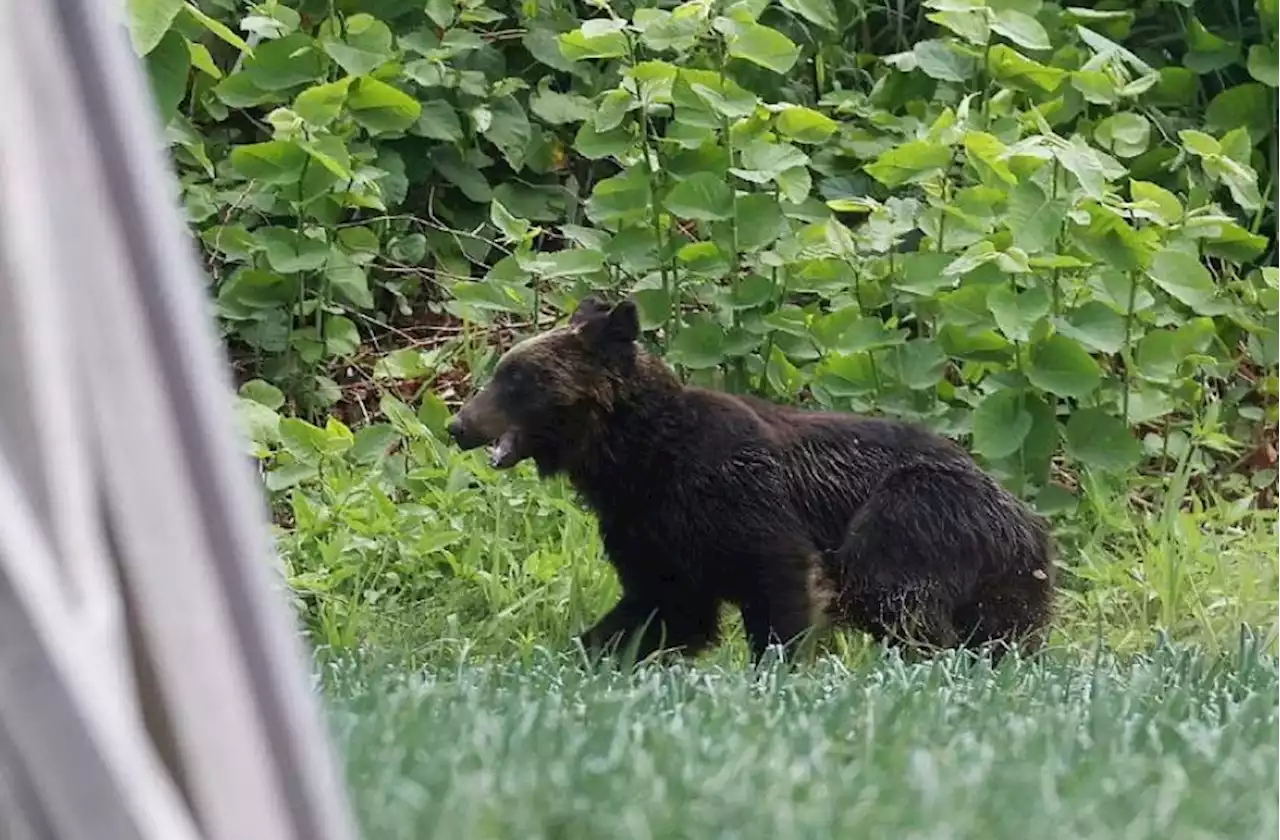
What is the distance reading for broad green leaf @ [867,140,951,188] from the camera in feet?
21.1

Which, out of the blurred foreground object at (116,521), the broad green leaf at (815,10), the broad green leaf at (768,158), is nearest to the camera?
the blurred foreground object at (116,521)

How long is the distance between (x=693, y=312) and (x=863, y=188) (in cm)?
129

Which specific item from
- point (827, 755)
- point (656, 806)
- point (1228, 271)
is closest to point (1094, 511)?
point (1228, 271)

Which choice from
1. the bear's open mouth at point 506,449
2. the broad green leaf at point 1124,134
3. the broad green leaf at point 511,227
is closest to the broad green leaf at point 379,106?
the broad green leaf at point 511,227

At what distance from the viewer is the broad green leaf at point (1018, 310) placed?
617cm

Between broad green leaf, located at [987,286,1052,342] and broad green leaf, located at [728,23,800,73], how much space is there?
1.14m

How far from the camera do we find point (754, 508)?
17.8ft

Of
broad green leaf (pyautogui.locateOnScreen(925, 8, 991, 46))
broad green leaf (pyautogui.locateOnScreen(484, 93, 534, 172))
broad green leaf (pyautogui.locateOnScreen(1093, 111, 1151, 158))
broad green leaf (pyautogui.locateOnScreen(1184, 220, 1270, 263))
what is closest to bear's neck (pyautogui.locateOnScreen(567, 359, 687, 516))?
broad green leaf (pyautogui.locateOnScreen(925, 8, 991, 46))

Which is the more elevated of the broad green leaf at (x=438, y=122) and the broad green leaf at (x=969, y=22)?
the broad green leaf at (x=969, y=22)

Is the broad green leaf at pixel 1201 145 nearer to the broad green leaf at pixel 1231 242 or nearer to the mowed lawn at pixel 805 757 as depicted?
the broad green leaf at pixel 1231 242

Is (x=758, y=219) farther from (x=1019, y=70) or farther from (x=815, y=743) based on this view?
(x=815, y=743)

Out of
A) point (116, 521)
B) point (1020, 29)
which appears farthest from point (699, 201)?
point (116, 521)

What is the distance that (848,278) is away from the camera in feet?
22.4

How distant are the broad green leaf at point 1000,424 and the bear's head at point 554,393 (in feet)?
4.61
